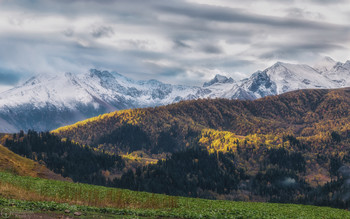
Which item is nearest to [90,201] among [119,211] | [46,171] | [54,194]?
[54,194]

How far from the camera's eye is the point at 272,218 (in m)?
65.6

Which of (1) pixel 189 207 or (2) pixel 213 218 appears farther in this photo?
(1) pixel 189 207

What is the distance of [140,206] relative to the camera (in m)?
71.4

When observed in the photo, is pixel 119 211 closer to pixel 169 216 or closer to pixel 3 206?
pixel 169 216

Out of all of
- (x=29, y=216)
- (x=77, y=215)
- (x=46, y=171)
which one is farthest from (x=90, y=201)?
(x=46, y=171)

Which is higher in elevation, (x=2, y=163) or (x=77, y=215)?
(x=2, y=163)

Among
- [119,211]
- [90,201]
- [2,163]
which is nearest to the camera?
[119,211]

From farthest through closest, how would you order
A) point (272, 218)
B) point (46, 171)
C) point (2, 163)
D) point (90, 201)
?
1. point (46, 171)
2. point (2, 163)
3. point (90, 201)
4. point (272, 218)

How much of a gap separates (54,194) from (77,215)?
961 inches

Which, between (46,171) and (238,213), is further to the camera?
(46,171)

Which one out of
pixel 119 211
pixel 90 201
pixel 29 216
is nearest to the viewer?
pixel 29 216

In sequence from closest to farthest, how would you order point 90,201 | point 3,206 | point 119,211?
1. point 3,206
2. point 119,211
3. point 90,201

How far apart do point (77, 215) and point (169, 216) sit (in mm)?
15388

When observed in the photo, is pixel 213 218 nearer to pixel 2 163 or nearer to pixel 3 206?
pixel 3 206
